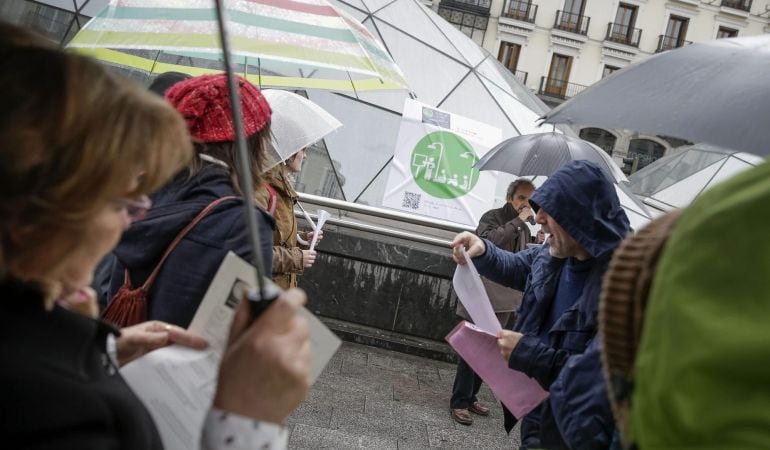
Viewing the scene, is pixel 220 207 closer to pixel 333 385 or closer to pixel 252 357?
pixel 252 357

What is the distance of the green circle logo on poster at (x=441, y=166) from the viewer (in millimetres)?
7203

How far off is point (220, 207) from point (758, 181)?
5.12 ft

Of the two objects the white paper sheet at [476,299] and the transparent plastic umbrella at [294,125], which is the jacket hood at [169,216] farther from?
the white paper sheet at [476,299]

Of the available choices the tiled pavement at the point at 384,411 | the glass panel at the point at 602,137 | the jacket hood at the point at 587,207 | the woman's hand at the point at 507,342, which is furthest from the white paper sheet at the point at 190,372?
the glass panel at the point at 602,137

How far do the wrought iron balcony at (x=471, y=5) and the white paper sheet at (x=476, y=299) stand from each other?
118 ft

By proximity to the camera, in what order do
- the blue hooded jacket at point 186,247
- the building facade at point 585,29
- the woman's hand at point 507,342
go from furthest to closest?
the building facade at point 585,29 → the woman's hand at point 507,342 → the blue hooded jacket at point 186,247

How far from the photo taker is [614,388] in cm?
85

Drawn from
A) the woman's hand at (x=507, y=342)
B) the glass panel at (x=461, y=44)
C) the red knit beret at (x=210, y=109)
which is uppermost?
the glass panel at (x=461, y=44)

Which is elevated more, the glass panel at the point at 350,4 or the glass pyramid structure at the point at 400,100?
the glass panel at the point at 350,4

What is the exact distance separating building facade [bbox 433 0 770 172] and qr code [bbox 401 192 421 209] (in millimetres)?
31281

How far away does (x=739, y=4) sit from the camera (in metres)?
36.5

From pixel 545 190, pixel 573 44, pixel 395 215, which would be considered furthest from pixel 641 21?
pixel 545 190

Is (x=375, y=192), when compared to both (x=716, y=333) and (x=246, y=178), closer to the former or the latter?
(x=246, y=178)

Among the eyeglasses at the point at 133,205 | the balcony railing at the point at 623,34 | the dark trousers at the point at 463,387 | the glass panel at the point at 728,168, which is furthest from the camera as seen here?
the balcony railing at the point at 623,34
